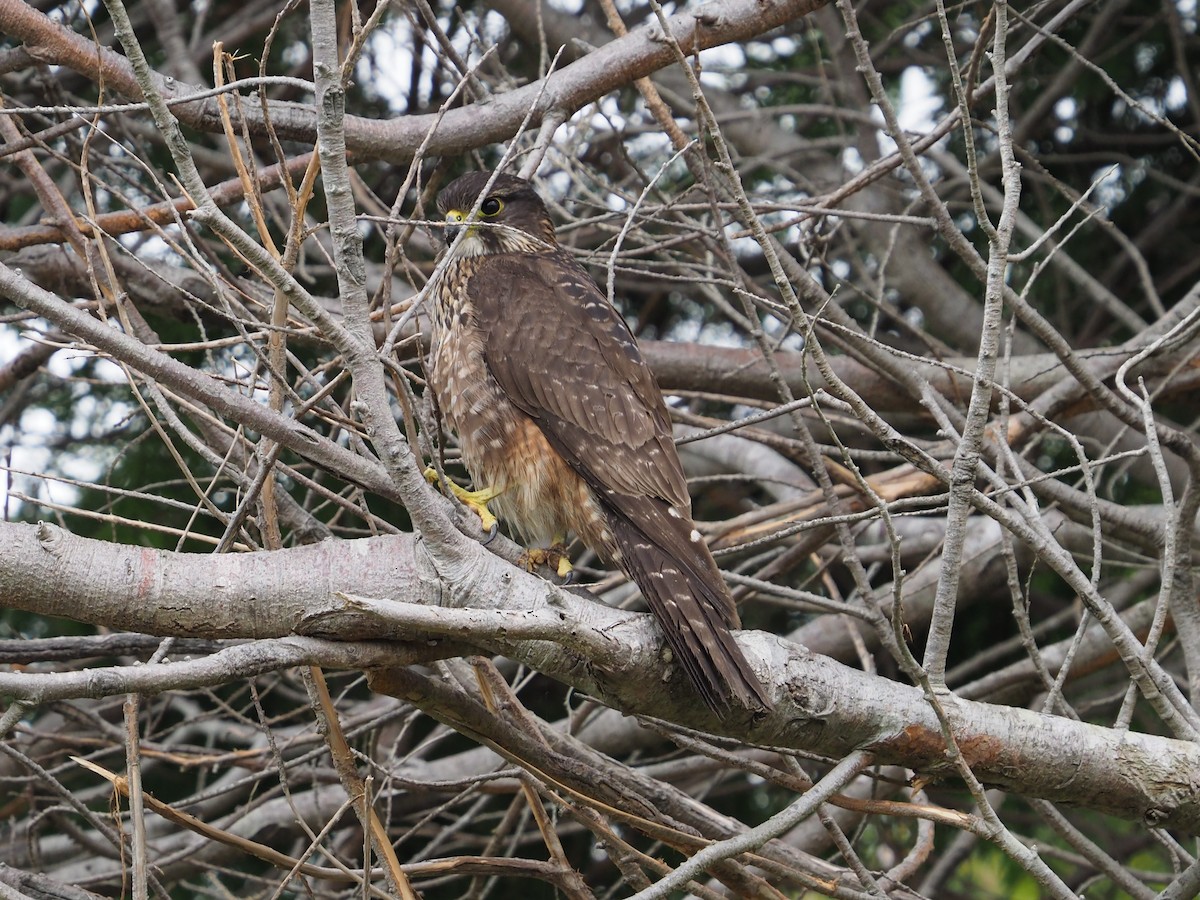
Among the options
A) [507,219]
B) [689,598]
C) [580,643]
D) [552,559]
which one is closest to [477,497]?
[552,559]

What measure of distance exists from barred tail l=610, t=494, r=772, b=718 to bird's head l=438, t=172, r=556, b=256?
3.65 ft

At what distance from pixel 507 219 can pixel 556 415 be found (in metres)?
0.94

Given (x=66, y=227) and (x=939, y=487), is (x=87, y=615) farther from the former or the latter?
(x=939, y=487)

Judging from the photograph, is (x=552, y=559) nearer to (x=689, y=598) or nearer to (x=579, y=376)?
(x=579, y=376)

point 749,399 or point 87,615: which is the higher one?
point 749,399

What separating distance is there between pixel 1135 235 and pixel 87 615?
200 inches

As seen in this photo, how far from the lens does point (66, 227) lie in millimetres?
3158

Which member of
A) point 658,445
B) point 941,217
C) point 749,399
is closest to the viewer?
point 941,217

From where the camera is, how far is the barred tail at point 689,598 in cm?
234

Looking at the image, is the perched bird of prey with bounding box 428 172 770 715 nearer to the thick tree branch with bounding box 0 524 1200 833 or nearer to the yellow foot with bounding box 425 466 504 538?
the yellow foot with bounding box 425 466 504 538

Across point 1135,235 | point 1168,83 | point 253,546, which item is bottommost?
point 253,546

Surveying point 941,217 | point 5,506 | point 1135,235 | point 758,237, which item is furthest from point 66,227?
point 1135,235

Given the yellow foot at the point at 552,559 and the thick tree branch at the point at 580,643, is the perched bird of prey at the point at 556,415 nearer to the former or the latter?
the yellow foot at the point at 552,559

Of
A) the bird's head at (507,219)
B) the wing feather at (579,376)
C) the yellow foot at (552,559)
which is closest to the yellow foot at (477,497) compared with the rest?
the yellow foot at (552,559)
